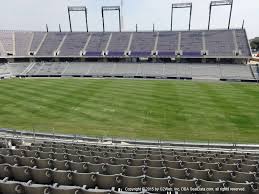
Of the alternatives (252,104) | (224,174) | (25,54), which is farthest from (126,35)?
(224,174)

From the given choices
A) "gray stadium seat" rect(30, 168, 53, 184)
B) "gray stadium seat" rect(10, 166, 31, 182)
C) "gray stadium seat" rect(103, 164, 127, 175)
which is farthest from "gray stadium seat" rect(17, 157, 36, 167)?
"gray stadium seat" rect(103, 164, 127, 175)

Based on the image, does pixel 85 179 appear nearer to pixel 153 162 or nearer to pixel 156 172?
pixel 156 172

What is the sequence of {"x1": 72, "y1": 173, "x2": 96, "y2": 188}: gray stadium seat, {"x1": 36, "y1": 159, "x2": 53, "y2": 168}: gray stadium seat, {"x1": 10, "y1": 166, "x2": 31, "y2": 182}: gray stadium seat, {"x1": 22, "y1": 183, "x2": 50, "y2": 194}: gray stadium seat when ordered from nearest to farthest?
{"x1": 22, "y1": 183, "x2": 50, "y2": 194}: gray stadium seat → {"x1": 72, "y1": 173, "x2": 96, "y2": 188}: gray stadium seat → {"x1": 10, "y1": 166, "x2": 31, "y2": 182}: gray stadium seat → {"x1": 36, "y1": 159, "x2": 53, "y2": 168}: gray stadium seat

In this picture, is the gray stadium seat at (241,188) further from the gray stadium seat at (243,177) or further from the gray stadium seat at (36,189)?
the gray stadium seat at (36,189)

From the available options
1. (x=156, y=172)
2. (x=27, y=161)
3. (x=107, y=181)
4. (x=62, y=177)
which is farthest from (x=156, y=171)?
(x=27, y=161)

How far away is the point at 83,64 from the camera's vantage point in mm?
84062

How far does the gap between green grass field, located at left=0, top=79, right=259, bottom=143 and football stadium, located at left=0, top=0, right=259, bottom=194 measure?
135 mm

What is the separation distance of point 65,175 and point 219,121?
25.5 m

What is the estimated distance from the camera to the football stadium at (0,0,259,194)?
9.12 metres

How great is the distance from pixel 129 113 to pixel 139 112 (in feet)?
4.44

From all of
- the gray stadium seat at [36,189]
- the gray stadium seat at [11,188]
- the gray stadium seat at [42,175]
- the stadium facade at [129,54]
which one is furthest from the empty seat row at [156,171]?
the stadium facade at [129,54]

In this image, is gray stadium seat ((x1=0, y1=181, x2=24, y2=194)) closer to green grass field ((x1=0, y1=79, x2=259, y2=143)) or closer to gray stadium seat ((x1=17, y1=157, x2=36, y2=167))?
gray stadium seat ((x1=17, y1=157, x2=36, y2=167))

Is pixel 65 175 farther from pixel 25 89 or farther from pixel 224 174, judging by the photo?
pixel 25 89

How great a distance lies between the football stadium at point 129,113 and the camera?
359 inches
